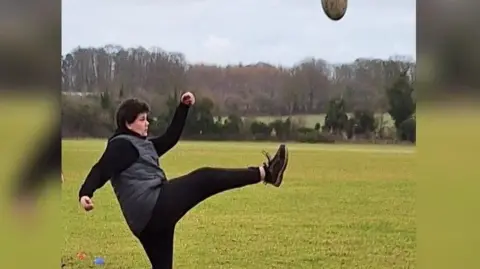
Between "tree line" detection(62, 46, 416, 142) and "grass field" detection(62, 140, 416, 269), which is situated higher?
"tree line" detection(62, 46, 416, 142)

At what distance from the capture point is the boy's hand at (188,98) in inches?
97.7

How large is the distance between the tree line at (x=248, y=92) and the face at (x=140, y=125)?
0.03m

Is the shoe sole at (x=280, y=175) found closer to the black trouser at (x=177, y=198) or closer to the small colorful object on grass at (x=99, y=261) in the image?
the black trouser at (x=177, y=198)

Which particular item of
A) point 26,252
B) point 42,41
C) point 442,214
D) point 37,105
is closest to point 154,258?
point 26,252

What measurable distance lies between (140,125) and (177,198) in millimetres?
255

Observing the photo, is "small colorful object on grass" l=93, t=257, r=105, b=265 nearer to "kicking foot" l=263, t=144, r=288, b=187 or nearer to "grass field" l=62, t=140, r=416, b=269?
"grass field" l=62, t=140, r=416, b=269

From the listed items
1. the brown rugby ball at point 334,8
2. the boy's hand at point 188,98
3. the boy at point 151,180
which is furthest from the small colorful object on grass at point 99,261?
the brown rugby ball at point 334,8

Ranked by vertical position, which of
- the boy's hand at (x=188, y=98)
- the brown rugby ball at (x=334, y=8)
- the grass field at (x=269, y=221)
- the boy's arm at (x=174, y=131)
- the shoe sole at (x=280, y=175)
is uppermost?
the brown rugby ball at (x=334, y=8)

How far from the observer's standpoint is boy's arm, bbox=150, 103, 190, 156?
2.47m

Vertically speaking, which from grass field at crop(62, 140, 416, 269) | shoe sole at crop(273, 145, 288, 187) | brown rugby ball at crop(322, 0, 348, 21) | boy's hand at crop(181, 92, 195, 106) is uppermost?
brown rugby ball at crop(322, 0, 348, 21)

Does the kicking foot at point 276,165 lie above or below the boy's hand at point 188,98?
below

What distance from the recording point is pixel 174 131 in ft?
8.16

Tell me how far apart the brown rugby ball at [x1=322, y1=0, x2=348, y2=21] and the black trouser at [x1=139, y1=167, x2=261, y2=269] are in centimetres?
54

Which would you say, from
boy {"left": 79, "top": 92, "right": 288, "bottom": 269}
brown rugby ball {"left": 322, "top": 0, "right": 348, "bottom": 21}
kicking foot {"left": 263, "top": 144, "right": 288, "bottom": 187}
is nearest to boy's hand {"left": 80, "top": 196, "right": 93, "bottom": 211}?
boy {"left": 79, "top": 92, "right": 288, "bottom": 269}
